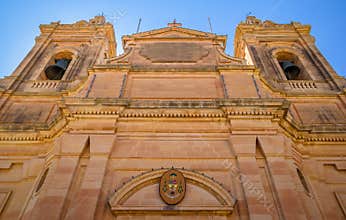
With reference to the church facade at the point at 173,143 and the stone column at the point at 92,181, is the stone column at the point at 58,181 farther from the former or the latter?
the stone column at the point at 92,181

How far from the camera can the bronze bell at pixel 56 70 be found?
15406 mm

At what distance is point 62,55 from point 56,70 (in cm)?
164

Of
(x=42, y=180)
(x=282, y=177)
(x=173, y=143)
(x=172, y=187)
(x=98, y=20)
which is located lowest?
(x=172, y=187)

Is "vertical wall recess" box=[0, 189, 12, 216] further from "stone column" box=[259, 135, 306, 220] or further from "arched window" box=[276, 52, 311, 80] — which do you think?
"arched window" box=[276, 52, 311, 80]

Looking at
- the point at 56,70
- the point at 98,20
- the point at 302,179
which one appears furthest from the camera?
the point at 98,20

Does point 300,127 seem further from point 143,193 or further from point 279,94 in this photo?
point 143,193

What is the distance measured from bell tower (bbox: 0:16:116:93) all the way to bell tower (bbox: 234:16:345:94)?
8.66 meters

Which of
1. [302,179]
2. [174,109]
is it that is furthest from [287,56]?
[174,109]

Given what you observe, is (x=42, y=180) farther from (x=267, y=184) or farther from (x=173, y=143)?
(x=267, y=184)

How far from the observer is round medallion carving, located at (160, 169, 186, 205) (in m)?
7.22

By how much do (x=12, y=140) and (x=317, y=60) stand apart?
48.6 ft

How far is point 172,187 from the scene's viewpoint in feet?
24.3

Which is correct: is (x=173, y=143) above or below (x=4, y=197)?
above

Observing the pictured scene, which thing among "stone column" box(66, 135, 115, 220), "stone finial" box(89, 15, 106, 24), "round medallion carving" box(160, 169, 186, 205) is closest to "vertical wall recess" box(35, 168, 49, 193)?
"stone column" box(66, 135, 115, 220)
